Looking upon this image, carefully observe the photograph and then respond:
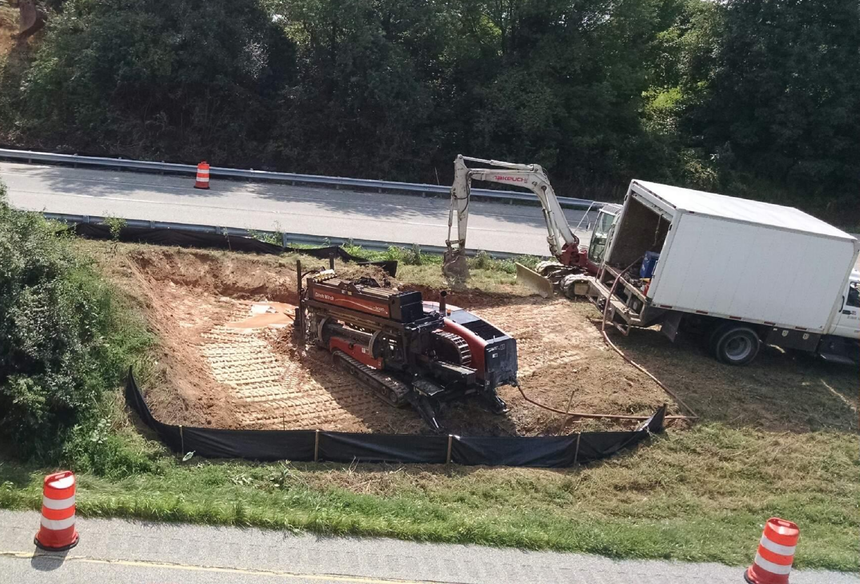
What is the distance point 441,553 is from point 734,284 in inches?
352

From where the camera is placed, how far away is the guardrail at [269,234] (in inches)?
731

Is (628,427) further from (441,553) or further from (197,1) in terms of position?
(197,1)

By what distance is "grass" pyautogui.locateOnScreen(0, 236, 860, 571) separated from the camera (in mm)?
8859

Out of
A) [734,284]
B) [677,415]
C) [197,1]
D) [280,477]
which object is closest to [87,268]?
[280,477]

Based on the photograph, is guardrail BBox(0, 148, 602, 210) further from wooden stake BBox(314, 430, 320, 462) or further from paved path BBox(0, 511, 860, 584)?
paved path BBox(0, 511, 860, 584)

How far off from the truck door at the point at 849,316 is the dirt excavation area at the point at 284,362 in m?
4.34

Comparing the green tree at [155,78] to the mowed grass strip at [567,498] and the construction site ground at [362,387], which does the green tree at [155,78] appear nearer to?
the construction site ground at [362,387]

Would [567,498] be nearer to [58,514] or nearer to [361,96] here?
[58,514]

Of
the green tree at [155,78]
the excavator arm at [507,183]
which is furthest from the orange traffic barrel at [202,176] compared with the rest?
the excavator arm at [507,183]

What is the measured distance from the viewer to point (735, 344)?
15508 mm

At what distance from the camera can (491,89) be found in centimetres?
3031

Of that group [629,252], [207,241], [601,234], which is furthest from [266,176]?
[629,252]

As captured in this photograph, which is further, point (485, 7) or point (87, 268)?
point (485, 7)

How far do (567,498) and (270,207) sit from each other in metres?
15.1
